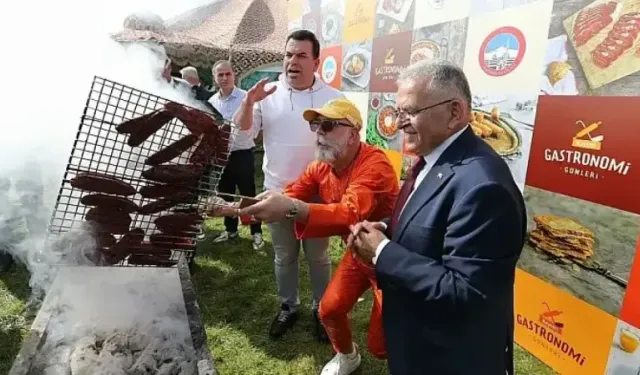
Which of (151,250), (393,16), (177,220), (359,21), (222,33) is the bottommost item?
(151,250)

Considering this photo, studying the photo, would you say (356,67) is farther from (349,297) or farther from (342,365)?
(342,365)

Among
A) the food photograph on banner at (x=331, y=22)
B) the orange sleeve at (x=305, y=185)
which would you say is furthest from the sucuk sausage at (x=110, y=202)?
the food photograph on banner at (x=331, y=22)

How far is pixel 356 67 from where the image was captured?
20.0ft

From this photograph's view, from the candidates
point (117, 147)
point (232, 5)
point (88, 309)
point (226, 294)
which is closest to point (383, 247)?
point (117, 147)

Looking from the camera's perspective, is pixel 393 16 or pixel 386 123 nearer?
pixel 393 16

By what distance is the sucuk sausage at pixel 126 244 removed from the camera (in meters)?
2.07

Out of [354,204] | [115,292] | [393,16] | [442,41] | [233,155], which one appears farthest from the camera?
[233,155]

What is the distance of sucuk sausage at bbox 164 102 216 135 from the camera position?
6.39 ft

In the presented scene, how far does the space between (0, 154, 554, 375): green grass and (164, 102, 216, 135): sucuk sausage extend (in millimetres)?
2079

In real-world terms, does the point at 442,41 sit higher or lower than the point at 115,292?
higher

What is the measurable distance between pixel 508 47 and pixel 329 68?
3.84m

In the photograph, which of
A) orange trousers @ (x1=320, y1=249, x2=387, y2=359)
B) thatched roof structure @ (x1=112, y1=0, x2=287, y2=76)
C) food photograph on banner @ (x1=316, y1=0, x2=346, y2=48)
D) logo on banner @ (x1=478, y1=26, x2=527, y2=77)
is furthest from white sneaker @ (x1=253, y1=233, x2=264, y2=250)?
thatched roof structure @ (x1=112, y1=0, x2=287, y2=76)

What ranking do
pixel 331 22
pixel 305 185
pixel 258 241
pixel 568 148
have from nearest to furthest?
pixel 568 148
pixel 305 185
pixel 258 241
pixel 331 22

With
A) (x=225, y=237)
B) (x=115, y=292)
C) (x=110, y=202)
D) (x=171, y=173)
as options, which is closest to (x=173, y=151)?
(x=171, y=173)
